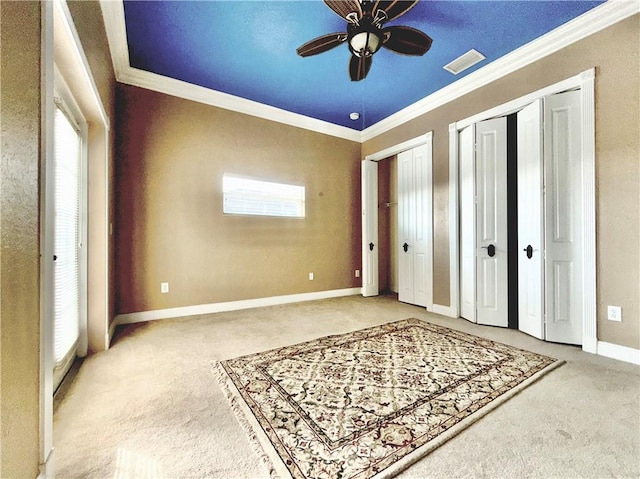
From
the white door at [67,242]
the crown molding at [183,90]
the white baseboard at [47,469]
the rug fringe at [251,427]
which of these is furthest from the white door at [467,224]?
the white door at [67,242]

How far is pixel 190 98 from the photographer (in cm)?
363

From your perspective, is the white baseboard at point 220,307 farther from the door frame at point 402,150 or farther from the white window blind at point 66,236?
the white window blind at point 66,236

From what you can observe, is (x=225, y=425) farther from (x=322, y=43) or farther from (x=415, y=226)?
(x=415, y=226)

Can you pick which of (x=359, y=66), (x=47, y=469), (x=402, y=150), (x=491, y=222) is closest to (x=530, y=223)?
(x=491, y=222)

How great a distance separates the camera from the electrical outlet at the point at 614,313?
2305 mm

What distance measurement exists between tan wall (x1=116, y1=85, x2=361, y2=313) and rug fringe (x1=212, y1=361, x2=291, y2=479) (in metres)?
1.95

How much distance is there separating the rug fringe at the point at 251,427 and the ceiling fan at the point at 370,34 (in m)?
2.80

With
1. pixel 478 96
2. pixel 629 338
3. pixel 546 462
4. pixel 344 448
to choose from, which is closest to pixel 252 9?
pixel 478 96

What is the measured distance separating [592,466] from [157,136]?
4.55 meters

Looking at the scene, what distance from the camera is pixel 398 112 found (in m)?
4.29

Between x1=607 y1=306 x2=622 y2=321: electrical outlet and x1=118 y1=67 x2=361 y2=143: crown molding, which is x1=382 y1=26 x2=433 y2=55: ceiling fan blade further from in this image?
x1=607 y1=306 x2=622 y2=321: electrical outlet

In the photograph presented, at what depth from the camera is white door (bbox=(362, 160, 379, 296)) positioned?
16.3 ft

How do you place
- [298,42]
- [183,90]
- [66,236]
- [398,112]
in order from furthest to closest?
1. [398,112]
2. [183,90]
3. [298,42]
4. [66,236]

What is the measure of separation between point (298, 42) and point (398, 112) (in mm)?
2081
